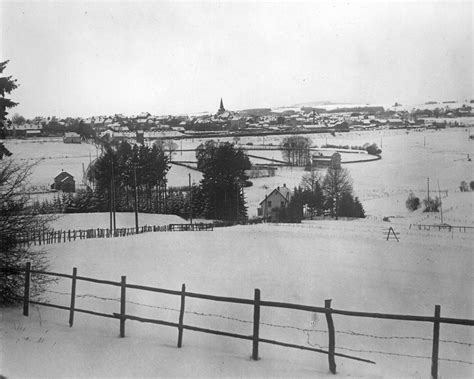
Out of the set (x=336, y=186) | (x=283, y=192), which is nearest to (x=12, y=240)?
(x=336, y=186)

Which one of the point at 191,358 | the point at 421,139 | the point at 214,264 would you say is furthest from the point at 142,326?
the point at 421,139

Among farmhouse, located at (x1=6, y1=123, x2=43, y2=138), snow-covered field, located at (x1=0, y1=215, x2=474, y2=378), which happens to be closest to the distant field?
farmhouse, located at (x1=6, y1=123, x2=43, y2=138)

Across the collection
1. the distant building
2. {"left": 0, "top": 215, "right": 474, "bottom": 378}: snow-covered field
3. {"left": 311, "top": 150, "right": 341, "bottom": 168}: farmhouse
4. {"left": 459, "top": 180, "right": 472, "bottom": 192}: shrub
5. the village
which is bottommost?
{"left": 0, "top": 215, "right": 474, "bottom": 378}: snow-covered field

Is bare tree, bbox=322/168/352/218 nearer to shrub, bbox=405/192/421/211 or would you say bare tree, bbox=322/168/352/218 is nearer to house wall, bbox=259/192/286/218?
house wall, bbox=259/192/286/218

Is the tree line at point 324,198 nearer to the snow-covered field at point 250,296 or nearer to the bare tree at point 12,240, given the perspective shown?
the snow-covered field at point 250,296

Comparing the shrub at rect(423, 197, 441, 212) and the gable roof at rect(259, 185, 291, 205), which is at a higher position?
the shrub at rect(423, 197, 441, 212)

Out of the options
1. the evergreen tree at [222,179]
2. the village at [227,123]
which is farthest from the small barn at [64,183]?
the evergreen tree at [222,179]
